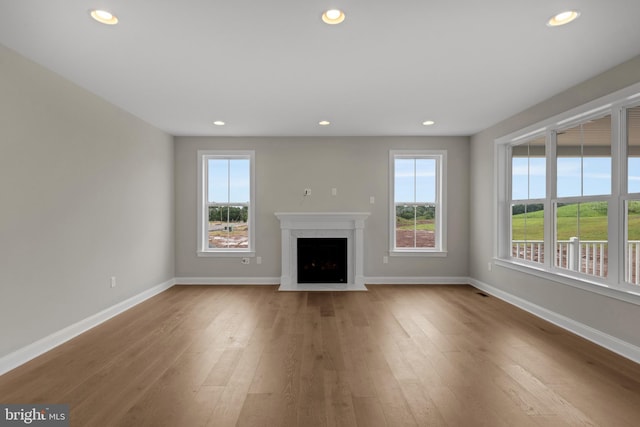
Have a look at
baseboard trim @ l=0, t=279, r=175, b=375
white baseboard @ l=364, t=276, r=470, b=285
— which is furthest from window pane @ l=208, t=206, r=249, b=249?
white baseboard @ l=364, t=276, r=470, b=285

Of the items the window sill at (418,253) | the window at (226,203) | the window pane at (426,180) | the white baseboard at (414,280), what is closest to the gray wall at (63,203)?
the window at (226,203)

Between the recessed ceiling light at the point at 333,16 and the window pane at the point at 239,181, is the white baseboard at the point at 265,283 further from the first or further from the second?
the recessed ceiling light at the point at 333,16

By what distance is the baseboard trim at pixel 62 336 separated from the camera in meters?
2.51

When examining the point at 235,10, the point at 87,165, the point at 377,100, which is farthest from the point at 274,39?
the point at 87,165

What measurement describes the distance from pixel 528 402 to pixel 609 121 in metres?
2.72

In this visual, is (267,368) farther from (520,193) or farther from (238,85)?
(520,193)

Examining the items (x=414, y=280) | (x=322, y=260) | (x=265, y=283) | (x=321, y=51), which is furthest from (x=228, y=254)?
(x=321, y=51)

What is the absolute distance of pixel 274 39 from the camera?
7.90 ft

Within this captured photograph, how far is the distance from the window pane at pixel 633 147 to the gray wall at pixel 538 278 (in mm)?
289

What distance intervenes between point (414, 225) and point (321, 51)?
A: 3.74 m

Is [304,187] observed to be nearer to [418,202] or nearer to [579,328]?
[418,202]

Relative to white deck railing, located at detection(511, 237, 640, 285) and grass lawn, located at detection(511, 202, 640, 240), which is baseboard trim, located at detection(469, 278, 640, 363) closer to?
white deck railing, located at detection(511, 237, 640, 285)

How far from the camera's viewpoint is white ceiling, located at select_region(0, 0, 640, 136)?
6.75ft

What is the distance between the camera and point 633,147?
285 cm
